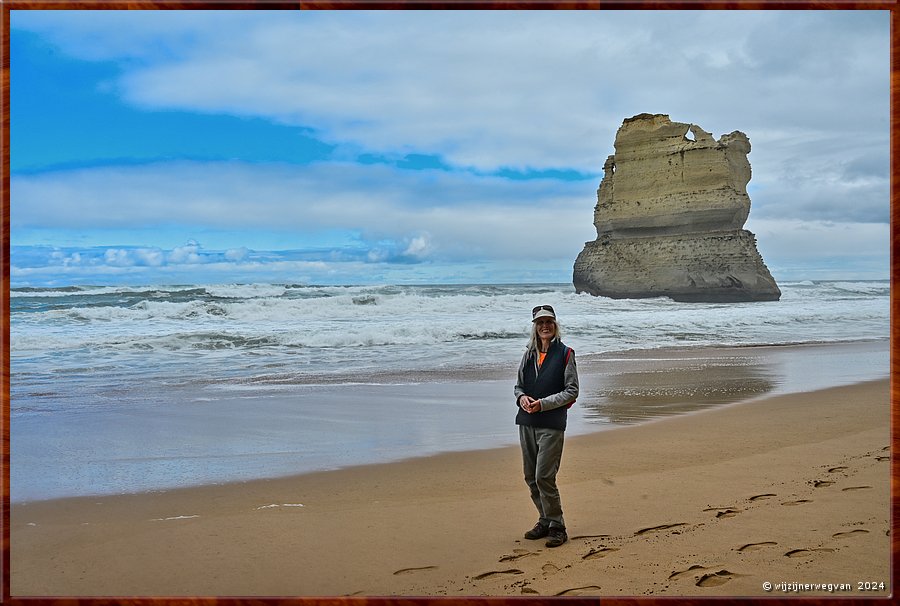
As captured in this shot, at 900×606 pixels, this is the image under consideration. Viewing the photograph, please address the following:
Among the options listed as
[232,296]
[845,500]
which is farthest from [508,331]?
[232,296]

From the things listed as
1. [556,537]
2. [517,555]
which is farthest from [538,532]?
[517,555]

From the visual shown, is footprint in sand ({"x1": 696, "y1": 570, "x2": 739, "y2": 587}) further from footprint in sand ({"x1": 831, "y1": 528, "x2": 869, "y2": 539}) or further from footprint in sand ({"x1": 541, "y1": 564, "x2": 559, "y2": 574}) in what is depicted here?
footprint in sand ({"x1": 831, "y1": 528, "x2": 869, "y2": 539})

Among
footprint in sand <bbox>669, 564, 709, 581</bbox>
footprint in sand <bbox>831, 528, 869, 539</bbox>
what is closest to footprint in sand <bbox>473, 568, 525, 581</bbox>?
footprint in sand <bbox>669, 564, 709, 581</bbox>

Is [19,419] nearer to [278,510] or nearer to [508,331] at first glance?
[278,510]

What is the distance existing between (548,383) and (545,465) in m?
0.47

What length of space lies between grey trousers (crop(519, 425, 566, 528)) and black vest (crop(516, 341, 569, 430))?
0.05 m

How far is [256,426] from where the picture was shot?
7.24 metres

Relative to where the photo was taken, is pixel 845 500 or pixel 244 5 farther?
pixel 845 500

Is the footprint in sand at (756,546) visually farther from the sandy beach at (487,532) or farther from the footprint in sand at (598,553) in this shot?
the footprint in sand at (598,553)

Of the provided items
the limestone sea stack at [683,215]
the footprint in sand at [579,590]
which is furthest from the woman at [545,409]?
the limestone sea stack at [683,215]

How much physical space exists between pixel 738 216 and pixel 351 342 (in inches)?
945

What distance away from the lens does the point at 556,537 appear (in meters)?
3.84

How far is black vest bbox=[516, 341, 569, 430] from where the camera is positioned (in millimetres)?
3840

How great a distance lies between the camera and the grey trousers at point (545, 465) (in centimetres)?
390
